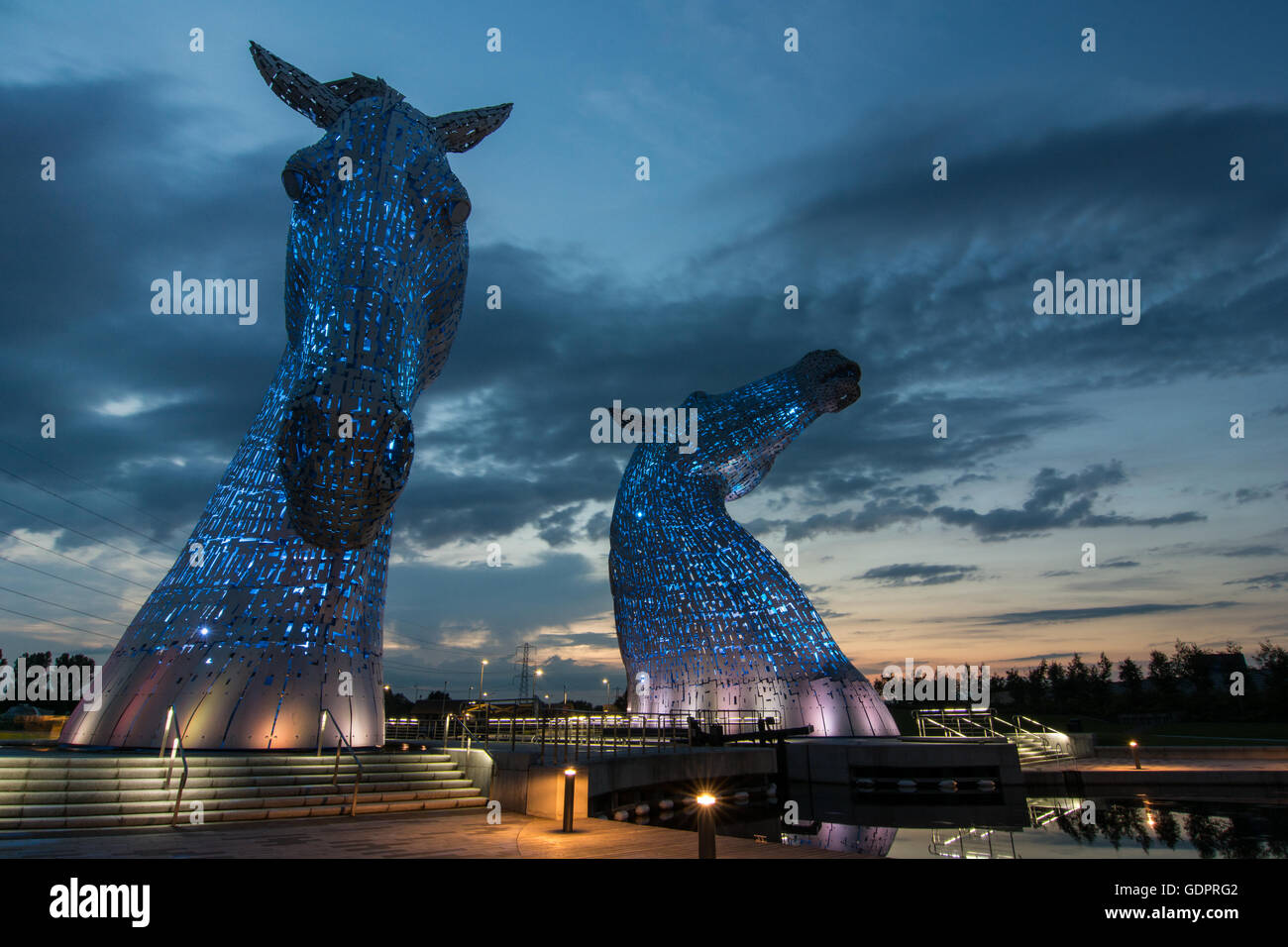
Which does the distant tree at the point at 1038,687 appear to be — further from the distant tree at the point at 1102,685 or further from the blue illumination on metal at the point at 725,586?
the blue illumination on metal at the point at 725,586

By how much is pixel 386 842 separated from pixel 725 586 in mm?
15502

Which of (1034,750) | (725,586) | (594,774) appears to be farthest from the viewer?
(725,586)

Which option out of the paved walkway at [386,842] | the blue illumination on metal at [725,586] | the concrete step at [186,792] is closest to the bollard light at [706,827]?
the paved walkway at [386,842]

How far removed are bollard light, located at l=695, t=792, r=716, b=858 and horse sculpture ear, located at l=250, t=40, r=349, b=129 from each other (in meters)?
13.3

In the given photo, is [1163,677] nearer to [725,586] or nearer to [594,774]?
[725,586]

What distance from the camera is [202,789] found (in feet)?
31.5

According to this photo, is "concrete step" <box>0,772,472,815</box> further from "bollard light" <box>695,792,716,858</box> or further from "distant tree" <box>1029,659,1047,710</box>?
"distant tree" <box>1029,659,1047,710</box>

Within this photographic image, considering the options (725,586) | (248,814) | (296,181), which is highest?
(296,181)

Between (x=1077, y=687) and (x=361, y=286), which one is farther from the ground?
(x=361, y=286)

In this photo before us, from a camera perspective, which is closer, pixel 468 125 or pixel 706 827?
pixel 706 827

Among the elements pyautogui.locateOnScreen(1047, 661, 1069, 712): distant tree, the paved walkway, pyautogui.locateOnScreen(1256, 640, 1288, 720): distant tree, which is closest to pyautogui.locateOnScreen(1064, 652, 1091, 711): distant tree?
pyautogui.locateOnScreen(1047, 661, 1069, 712): distant tree

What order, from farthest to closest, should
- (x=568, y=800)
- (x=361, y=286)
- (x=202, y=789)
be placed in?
(x=361, y=286), (x=202, y=789), (x=568, y=800)

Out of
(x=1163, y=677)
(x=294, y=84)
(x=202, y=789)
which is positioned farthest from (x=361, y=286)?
(x=1163, y=677)
